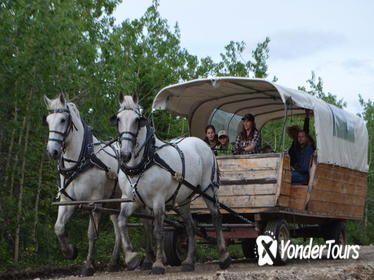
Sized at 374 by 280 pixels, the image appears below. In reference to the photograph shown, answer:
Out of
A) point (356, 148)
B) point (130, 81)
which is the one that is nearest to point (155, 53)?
point (130, 81)

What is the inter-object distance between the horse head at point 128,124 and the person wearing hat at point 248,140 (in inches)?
119

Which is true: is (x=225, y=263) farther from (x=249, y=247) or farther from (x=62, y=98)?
(x=249, y=247)

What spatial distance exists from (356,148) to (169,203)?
486 cm

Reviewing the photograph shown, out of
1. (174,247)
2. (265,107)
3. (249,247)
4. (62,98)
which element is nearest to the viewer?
(62,98)

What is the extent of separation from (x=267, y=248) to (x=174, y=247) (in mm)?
1638

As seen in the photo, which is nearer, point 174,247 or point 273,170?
point 273,170

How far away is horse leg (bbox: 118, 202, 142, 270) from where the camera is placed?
8320 mm

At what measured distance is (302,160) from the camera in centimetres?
1166

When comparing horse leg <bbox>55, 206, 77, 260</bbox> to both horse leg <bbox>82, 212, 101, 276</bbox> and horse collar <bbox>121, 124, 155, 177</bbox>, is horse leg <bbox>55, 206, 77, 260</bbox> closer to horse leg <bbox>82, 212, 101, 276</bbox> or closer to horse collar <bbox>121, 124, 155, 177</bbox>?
horse leg <bbox>82, 212, 101, 276</bbox>

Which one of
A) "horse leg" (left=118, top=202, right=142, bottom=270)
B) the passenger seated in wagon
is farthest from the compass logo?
"horse leg" (left=118, top=202, right=142, bottom=270)

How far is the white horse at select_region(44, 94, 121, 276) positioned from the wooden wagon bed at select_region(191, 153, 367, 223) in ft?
6.99

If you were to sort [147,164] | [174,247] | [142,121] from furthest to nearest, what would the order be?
[174,247] → [147,164] → [142,121]

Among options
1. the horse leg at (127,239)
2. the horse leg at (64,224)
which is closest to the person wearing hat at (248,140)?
the horse leg at (127,239)

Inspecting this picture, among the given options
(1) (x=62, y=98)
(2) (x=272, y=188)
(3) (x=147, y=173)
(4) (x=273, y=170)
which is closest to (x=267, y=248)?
(2) (x=272, y=188)
